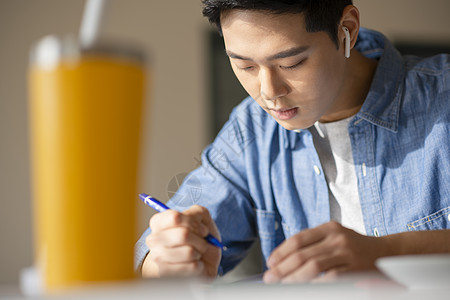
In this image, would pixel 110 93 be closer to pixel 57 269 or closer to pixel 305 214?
pixel 57 269

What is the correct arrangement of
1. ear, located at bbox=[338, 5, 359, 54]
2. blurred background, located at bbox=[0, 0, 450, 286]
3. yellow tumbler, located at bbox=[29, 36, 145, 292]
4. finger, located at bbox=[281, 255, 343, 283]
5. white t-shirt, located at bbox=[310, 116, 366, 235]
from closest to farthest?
yellow tumbler, located at bbox=[29, 36, 145, 292], finger, located at bbox=[281, 255, 343, 283], ear, located at bbox=[338, 5, 359, 54], white t-shirt, located at bbox=[310, 116, 366, 235], blurred background, located at bbox=[0, 0, 450, 286]

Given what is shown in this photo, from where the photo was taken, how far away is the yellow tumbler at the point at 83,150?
1.11 ft

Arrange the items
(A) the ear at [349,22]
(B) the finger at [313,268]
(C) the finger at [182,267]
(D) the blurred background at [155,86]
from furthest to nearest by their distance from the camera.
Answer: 1. (D) the blurred background at [155,86]
2. (A) the ear at [349,22]
3. (C) the finger at [182,267]
4. (B) the finger at [313,268]

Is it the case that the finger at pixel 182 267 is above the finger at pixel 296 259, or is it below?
below

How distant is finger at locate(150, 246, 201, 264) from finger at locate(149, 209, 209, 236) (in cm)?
3

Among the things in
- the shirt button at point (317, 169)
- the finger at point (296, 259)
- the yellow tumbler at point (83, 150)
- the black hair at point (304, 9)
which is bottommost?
the finger at point (296, 259)

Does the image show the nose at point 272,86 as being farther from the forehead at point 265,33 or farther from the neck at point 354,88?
the neck at point 354,88

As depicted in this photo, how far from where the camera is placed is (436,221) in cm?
96

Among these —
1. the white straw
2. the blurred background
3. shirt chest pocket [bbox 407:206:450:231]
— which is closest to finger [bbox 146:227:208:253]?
the white straw

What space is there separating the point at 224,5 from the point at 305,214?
0.50 metres

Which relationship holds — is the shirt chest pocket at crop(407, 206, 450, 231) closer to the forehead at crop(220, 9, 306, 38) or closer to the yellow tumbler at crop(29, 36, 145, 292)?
the forehead at crop(220, 9, 306, 38)

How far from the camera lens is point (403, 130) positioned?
1.01m

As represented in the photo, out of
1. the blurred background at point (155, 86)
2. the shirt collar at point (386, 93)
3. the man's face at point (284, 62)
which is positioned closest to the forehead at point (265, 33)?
the man's face at point (284, 62)

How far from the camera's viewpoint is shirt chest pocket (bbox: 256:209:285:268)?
1.12 m
